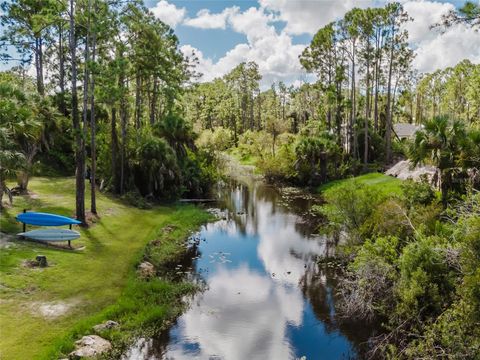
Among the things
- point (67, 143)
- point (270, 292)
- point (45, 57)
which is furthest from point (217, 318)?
point (45, 57)

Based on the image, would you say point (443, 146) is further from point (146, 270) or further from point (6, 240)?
point (6, 240)

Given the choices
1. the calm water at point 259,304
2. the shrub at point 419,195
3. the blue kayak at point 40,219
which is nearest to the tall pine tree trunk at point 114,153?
the calm water at point 259,304

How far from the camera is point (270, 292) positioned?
17891 millimetres

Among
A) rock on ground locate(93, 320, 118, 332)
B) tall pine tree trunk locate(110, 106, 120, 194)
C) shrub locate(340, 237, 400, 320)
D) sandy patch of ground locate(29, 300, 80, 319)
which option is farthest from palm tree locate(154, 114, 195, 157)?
shrub locate(340, 237, 400, 320)

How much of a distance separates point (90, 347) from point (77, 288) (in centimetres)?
368

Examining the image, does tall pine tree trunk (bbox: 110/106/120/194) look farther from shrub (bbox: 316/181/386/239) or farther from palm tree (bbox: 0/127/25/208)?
shrub (bbox: 316/181/386/239)

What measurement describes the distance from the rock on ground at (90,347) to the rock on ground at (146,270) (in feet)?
16.6

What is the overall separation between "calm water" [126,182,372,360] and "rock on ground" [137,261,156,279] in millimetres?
1425

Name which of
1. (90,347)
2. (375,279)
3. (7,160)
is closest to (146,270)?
(90,347)

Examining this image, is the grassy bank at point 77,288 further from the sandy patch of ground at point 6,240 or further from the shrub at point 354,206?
the shrub at point 354,206

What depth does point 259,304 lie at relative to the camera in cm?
1672

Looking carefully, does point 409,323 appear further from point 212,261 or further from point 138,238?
point 138,238

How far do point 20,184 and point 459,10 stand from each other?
2524cm

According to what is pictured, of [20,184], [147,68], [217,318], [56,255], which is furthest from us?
[147,68]
